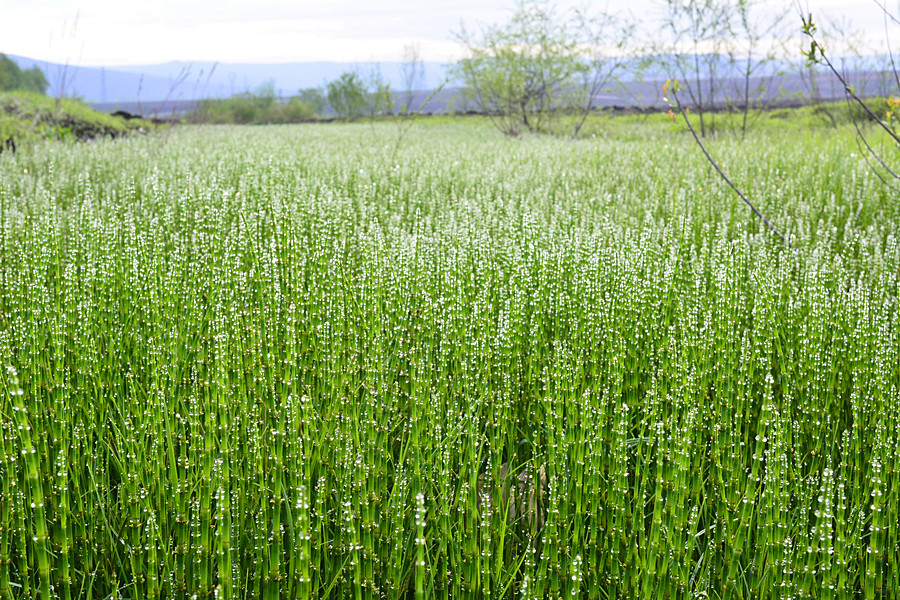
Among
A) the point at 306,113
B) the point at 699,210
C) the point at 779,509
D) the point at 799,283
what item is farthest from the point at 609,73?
the point at 306,113

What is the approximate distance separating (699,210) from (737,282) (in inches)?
90.1

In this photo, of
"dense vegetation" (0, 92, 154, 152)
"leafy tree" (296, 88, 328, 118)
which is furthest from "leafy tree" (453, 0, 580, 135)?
"leafy tree" (296, 88, 328, 118)

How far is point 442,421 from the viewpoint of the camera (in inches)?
82.0

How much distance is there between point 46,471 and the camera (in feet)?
5.76

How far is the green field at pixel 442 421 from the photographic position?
59.2 inches

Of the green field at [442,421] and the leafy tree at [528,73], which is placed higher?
the leafy tree at [528,73]

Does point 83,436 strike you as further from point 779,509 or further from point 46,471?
point 779,509

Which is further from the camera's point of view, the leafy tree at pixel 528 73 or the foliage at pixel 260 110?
the foliage at pixel 260 110

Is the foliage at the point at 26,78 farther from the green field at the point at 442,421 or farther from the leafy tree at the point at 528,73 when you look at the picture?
the green field at the point at 442,421

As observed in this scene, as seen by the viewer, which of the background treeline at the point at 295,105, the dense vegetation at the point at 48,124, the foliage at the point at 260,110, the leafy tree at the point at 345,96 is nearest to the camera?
the dense vegetation at the point at 48,124

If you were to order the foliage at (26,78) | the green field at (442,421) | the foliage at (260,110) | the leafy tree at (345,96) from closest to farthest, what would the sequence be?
the green field at (442,421)
the foliage at (260,110)
the leafy tree at (345,96)
the foliage at (26,78)

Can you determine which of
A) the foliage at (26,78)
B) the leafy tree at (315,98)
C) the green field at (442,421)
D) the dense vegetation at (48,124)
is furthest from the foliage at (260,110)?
the green field at (442,421)

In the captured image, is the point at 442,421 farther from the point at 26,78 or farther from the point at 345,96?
the point at 26,78

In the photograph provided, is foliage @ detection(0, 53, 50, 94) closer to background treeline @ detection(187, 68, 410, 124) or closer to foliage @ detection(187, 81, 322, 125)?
foliage @ detection(187, 81, 322, 125)
